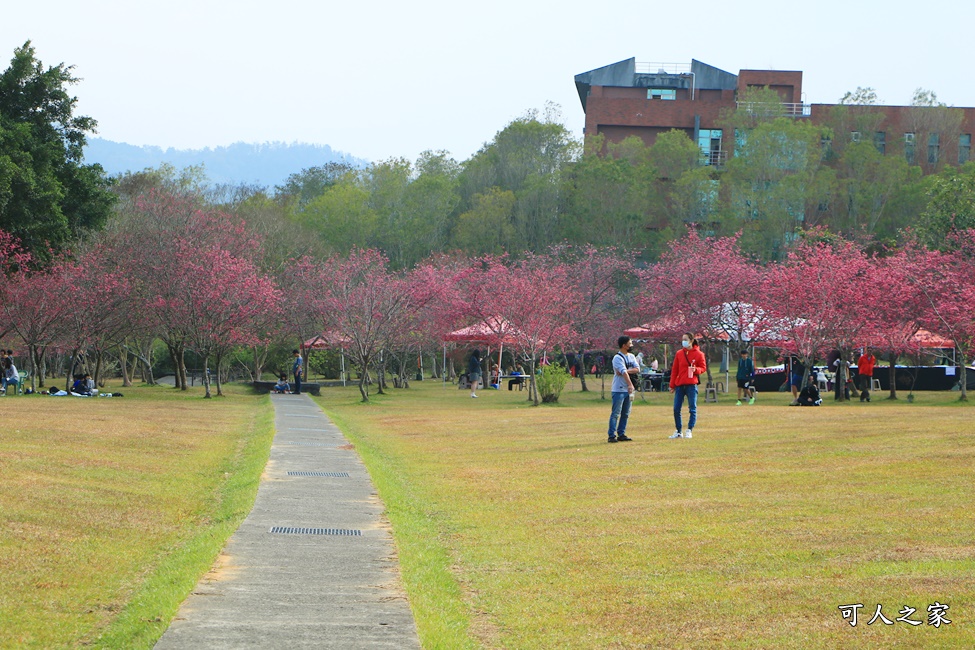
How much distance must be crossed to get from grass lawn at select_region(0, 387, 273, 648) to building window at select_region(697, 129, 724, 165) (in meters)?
63.5

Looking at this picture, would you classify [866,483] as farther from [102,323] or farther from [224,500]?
[102,323]

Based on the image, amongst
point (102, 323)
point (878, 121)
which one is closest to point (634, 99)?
point (878, 121)

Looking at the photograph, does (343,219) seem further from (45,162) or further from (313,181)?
(45,162)

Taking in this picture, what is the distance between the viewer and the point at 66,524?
10.2m

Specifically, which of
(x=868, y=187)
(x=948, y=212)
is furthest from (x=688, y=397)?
(x=868, y=187)

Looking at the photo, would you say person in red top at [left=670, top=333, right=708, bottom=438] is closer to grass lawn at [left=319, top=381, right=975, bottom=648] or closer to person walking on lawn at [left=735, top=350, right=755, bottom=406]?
grass lawn at [left=319, top=381, right=975, bottom=648]

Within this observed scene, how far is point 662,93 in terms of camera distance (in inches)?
3381

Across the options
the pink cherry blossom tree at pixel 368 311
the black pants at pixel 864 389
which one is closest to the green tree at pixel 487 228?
the pink cherry blossom tree at pixel 368 311

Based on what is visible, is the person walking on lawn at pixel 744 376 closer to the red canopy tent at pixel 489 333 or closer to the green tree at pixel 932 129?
the red canopy tent at pixel 489 333

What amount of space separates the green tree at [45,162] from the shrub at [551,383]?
53.8 ft

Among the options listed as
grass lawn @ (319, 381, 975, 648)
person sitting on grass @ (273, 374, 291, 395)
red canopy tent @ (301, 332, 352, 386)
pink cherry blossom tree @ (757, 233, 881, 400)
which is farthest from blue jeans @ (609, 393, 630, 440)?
person sitting on grass @ (273, 374, 291, 395)

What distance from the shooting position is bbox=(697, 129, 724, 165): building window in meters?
81.3

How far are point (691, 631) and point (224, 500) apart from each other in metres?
7.46

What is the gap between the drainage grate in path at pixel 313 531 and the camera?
32.8ft
